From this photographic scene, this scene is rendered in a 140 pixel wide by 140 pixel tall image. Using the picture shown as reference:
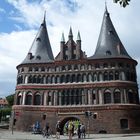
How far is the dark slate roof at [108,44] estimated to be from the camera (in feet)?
147

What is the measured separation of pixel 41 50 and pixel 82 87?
12106mm

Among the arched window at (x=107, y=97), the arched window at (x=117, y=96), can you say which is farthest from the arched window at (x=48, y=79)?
the arched window at (x=117, y=96)

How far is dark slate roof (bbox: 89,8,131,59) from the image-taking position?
44.8 meters

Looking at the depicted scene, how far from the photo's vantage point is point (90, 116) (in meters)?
41.2

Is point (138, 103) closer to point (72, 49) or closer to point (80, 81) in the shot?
point (80, 81)

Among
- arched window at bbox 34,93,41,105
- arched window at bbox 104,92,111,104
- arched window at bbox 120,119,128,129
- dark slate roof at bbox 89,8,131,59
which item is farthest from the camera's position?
arched window at bbox 34,93,41,105

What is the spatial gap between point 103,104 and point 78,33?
14.1 m

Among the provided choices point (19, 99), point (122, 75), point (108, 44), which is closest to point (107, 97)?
point (122, 75)

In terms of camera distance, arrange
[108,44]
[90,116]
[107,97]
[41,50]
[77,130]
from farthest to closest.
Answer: [41,50]
[108,44]
[107,97]
[90,116]
[77,130]

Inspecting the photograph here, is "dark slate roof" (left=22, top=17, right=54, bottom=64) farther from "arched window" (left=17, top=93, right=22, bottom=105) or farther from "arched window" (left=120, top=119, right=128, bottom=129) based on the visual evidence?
"arched window" (left=120, top=119, right=128, bottom=129)

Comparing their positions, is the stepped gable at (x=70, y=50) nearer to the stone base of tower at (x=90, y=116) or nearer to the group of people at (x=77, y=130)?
the stone base of tower at (x=90, y=116)

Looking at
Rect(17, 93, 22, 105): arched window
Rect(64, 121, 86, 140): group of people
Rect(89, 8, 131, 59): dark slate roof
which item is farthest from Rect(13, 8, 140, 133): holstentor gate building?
Rect(64, 121, 86, 140): group of people

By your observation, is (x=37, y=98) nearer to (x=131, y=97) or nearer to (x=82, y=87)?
(x=82, y=87)

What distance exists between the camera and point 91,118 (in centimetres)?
4216
